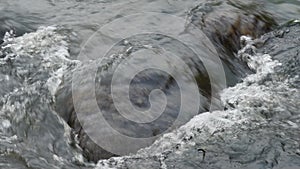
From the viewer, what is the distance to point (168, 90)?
18.8ft

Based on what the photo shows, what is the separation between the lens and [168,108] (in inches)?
214

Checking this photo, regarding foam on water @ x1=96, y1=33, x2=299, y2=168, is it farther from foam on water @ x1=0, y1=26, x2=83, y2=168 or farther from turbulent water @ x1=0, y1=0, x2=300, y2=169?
foam on water @ x1=0, y1=26, x2=83, y2=168

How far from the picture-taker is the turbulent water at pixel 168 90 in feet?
15.9

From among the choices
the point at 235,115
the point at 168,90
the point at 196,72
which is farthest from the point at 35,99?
the point at 235,115

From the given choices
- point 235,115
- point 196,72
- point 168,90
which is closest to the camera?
point 235,115

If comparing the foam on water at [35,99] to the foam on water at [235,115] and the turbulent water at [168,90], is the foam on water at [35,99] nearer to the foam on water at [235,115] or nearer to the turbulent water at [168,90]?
the turbulent water at [168,90]

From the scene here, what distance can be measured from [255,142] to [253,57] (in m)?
2.36

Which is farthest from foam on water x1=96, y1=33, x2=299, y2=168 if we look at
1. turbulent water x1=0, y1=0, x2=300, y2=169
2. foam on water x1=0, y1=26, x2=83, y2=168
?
foam on water x1=0, y1=26, x2=83, y2=168

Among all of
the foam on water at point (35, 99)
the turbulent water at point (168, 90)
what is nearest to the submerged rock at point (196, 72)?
the turbulent water at point (168, 90)

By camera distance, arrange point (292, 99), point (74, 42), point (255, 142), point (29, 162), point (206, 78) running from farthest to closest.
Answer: point (74, 42), point (206, 78), point (292, 99), point (255, 142), point (29, 162)

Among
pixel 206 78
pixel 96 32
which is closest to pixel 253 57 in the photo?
pixel 206 78

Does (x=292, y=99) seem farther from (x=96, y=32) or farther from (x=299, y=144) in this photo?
(x=96, y=32)

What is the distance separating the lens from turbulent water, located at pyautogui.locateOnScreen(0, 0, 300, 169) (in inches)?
191

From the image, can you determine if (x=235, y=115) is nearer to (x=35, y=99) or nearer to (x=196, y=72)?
(x=196, y=72)
